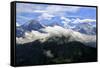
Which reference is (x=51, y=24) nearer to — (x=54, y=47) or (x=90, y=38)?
(x=54, y=47)

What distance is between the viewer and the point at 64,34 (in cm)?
328

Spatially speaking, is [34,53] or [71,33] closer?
[34,53]

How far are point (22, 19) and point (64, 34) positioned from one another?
1.91 ft

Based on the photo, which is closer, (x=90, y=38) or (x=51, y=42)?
(x=51, y=42)

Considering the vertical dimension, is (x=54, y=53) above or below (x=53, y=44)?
below

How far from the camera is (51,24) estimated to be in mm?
3207

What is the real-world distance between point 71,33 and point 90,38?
0.97ft

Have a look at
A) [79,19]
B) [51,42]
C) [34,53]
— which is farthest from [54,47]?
[79,19]

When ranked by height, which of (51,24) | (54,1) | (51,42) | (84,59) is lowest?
(84,59)

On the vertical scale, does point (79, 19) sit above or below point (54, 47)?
above

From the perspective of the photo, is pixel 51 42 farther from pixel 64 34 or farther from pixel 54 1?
pixel 54 1
